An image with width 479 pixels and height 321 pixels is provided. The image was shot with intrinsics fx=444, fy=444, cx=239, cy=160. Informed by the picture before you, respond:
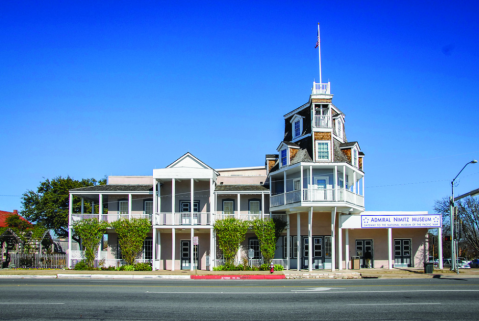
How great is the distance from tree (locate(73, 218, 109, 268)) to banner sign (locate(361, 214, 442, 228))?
19.0 metres

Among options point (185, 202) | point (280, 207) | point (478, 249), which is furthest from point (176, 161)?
point (478, 249)

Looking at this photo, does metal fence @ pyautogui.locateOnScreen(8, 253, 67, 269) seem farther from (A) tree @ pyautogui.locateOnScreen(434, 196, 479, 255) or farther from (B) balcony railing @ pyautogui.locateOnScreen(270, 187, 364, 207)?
(A) tree @ pyautogui.locateOnScreen(434, 196, 479, 255)

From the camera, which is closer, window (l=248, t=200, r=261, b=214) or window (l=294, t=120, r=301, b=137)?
window (l=294, t=120, r=301, b=137)

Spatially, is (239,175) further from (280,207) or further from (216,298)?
→ (216,298)

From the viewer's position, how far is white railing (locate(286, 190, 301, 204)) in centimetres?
3026

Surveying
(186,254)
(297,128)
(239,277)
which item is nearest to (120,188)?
(186,254)

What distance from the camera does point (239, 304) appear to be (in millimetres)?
13406

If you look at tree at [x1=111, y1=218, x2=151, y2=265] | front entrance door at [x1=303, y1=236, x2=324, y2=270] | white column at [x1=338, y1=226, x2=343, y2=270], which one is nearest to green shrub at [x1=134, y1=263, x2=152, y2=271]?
tree at [x1=111, y1=218, x2=151, y2=265]

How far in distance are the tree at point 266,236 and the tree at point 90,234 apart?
35.9 ft

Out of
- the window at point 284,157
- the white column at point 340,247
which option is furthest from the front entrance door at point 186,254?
the white column at point 340,247

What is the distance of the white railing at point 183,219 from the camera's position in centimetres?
3216

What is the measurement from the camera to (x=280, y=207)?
105ft

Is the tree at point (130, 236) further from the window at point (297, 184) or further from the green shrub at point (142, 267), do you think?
the window at point (297, 184)

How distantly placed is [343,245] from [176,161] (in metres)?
14.3
